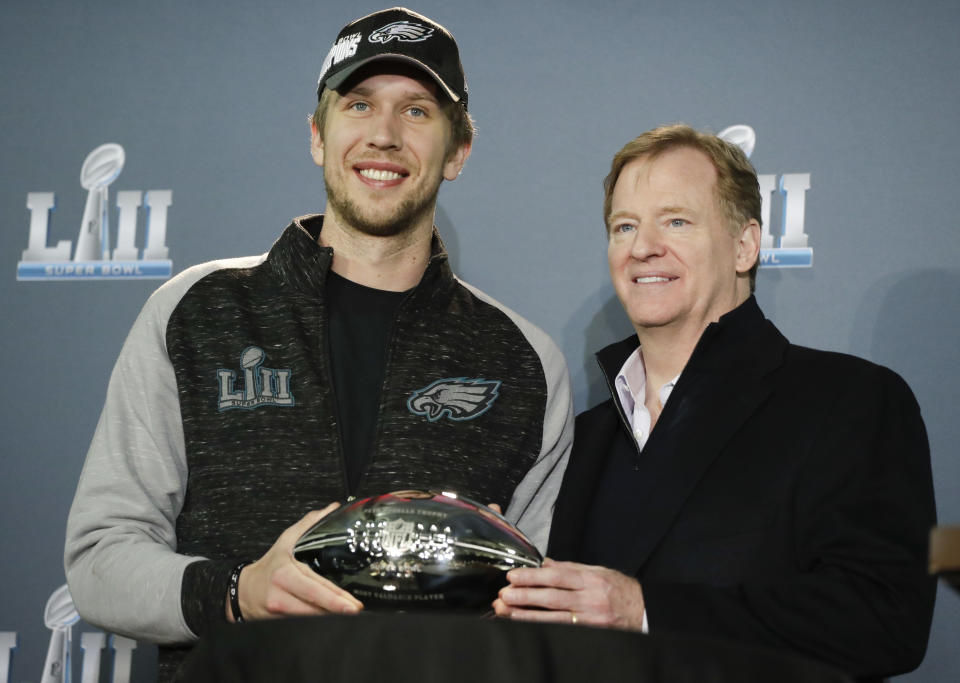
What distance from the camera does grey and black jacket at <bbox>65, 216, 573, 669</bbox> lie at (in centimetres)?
144

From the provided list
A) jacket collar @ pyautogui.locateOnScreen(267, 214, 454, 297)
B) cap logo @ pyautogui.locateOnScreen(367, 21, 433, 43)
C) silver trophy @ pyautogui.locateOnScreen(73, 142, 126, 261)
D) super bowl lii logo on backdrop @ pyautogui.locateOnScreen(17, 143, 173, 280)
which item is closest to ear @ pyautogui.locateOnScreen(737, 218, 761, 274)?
jacket collar @ pyautogui.locateOnScreen(267, 214, 454, 297)

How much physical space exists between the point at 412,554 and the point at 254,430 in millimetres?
524

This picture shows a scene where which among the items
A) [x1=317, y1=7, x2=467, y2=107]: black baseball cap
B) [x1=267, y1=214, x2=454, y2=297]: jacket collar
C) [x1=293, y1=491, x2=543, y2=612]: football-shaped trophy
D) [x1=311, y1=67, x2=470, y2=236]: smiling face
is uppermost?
[x1=317, y1=7, x2=467, y2=107]: black baseball cap

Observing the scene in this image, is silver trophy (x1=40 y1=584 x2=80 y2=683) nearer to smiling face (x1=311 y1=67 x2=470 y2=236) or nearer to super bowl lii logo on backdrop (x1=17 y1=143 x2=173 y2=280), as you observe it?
super bowl lii logo on backdrop (x1=17 y1=143 x2=173 y2=280)

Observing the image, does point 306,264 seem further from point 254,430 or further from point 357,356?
point 254,430

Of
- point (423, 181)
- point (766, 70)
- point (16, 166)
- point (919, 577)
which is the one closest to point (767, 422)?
point (919, 577)

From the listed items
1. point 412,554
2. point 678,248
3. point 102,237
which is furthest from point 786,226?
point 102,237

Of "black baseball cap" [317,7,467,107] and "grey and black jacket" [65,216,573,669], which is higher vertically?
"black baseball cap" [317,7,467,107]

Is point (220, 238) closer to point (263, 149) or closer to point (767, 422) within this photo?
point (263, 149)

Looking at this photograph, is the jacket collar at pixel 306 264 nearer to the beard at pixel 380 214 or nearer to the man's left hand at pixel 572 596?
the beard at pixel 380 214

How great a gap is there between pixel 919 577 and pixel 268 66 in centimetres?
177

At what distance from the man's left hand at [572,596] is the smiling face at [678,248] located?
0.51m

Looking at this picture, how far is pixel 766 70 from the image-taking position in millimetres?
2178

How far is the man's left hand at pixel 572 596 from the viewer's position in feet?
3.66
